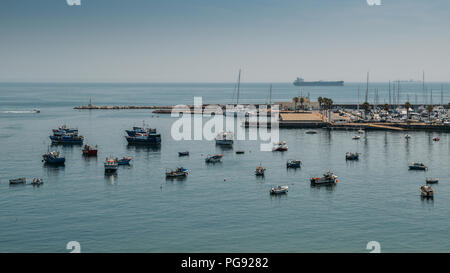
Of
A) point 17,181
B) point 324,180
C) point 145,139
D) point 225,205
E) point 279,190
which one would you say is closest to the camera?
point 225,205

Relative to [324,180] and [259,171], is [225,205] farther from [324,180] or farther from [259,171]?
[324,180]

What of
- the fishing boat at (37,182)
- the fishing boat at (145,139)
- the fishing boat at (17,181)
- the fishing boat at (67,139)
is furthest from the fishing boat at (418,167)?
the fishing boat at (67,139)

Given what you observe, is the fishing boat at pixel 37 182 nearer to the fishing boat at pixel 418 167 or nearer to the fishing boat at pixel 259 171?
the fishing boat at pixel 259 171

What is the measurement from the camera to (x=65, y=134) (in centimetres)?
10144

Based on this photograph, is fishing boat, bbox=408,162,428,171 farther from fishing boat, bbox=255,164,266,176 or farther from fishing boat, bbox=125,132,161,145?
fishing boat, bbox=125,132,161,145

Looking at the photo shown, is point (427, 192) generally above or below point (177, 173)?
below

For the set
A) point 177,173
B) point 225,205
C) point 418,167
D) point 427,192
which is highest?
point 418,167

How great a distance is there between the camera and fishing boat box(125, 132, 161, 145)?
96562 millimetres

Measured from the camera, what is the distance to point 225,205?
51.6 metres

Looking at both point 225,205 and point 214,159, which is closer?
point 225,205

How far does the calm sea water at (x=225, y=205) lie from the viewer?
41062mm

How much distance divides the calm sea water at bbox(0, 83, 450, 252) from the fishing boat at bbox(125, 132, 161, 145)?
824 cm

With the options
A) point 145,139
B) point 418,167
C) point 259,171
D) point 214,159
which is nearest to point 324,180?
point 259,171

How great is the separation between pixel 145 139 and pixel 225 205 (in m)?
48.4
